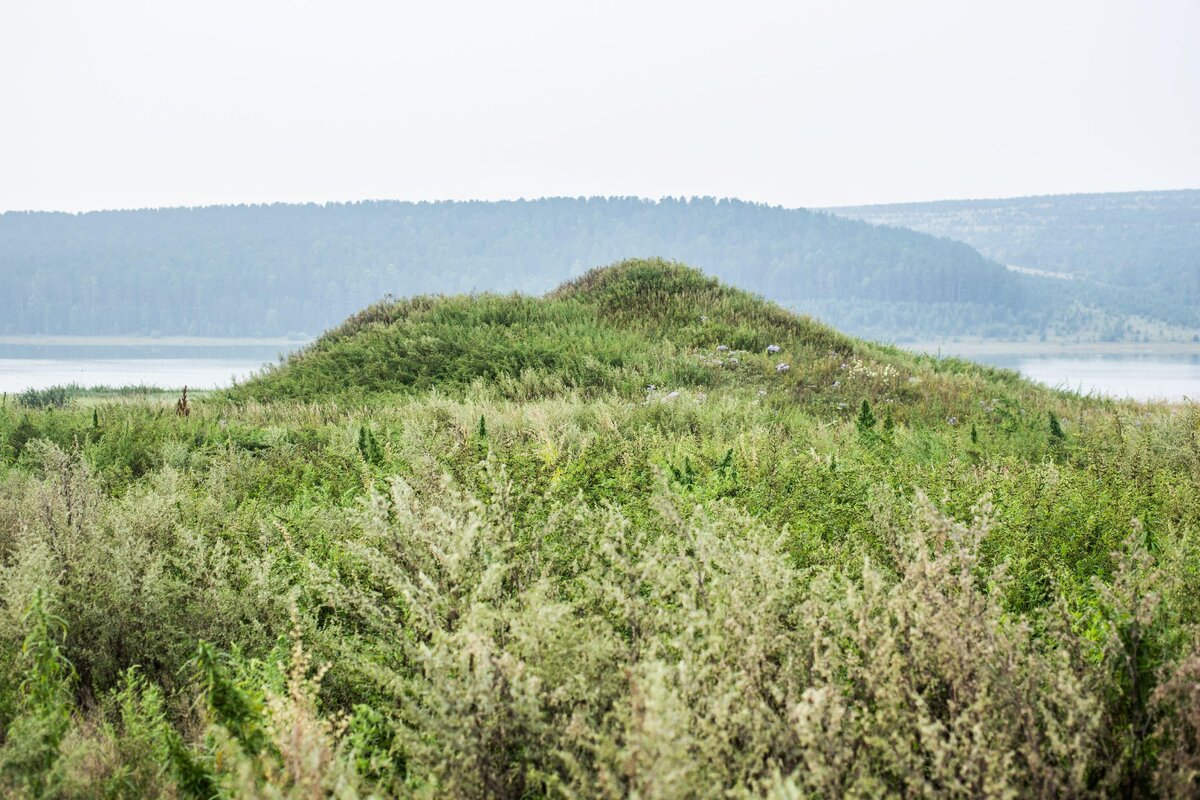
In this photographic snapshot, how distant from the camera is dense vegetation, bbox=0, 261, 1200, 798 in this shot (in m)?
2.76

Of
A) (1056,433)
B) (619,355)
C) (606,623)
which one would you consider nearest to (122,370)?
(619,355)

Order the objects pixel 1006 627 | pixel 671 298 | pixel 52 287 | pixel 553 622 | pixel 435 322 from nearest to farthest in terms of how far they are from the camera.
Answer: pixel 553 622 → pixel 1006 627 → pixel 435 322 → pixel 671 298 → pixel 52 287

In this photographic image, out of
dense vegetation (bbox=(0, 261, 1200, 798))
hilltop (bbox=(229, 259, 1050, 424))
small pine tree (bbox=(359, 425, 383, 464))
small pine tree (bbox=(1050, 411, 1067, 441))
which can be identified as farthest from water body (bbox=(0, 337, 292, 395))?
small pine tree (bbox=(1050, 411, 1067, 441))

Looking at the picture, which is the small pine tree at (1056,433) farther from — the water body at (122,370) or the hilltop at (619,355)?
the water body at (122,370)

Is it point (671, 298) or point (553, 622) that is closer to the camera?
point (553, 622)

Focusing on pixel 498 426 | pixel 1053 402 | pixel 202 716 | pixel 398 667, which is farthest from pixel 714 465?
pixel 1053 402

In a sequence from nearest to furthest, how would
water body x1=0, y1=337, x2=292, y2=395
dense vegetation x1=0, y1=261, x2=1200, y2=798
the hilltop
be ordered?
dense vegetation x1=0, y1=261, x2=1200, y2=798 → the hilltop → water body x1=0, y1=337, x2=292, y2=395

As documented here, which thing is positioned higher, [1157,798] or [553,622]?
[553,622]

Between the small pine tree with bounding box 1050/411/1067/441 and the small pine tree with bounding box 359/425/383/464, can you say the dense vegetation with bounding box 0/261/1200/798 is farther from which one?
the small pine tree with bounding box 1050/411/1067/441

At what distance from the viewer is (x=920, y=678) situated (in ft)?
10.5

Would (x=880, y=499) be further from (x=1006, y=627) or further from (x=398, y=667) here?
(x=398, y=667)

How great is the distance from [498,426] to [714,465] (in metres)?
2.99

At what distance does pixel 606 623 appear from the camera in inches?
138

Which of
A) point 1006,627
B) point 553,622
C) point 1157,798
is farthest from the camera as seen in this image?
point 1006,627
